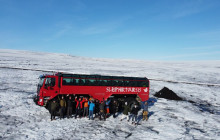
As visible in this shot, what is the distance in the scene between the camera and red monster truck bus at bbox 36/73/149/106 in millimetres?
15172

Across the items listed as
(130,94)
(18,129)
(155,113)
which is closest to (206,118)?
(155,113)

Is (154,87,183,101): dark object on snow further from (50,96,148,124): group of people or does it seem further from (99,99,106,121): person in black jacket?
(99,99,106,121): person in black jacket

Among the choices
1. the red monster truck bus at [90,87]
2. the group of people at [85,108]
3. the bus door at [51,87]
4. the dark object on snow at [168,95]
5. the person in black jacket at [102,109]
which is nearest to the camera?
the group of people at [85,108]

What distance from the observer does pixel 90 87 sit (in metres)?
16.4

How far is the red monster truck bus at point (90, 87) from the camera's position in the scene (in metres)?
15.2

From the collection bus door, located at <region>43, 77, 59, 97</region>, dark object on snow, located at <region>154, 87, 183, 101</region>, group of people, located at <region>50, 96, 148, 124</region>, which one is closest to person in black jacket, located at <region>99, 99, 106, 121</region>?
group of people, located at <region>50, 96, 148, 124</region>

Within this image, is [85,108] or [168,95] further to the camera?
[168,95]

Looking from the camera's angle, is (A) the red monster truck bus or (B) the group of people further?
(A) the red monster truck bus

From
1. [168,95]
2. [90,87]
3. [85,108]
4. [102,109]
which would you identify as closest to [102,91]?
[90,87]

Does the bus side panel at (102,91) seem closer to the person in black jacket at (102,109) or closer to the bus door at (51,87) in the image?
the bus door at (51,87)

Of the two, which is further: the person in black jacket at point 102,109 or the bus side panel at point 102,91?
the bus side panel at point 102,91

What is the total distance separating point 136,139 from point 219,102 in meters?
18.9

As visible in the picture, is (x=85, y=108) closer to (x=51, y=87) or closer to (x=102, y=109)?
(x=102, y=109)

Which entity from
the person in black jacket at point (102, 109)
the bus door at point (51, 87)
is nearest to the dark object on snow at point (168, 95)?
the person in black jacket at point (102, 109)
